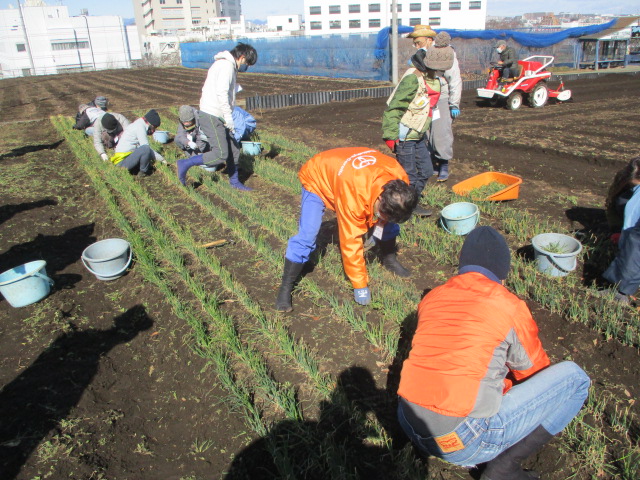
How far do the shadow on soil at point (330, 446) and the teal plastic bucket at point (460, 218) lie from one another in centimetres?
219

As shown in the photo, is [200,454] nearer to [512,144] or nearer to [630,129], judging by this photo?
[512,144]

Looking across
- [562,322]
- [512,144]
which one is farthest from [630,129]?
[562,322]

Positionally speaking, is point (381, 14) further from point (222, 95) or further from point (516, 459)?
point (516, 459)

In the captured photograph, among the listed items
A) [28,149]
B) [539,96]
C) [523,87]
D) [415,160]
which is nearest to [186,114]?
[415,160]

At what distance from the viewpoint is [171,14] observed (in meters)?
81.3

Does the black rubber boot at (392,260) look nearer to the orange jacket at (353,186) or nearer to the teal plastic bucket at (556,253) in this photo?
the orange jacket at (353,186)

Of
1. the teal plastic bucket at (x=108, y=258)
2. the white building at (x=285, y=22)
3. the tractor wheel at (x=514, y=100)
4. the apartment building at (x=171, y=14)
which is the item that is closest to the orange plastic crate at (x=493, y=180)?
the teal plastic bucket at (x=108, y=258)

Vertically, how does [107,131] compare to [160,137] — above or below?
above

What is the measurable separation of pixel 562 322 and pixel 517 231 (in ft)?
4.45

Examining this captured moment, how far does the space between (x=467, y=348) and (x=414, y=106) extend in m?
3.13

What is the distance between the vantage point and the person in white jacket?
17.9 ft

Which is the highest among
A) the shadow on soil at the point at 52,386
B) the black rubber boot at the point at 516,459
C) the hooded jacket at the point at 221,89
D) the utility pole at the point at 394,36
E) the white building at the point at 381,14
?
the white building at the point at 381,14

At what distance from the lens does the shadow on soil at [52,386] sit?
8.17ft

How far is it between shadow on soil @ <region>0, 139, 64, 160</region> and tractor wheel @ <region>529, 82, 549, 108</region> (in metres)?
11.3
